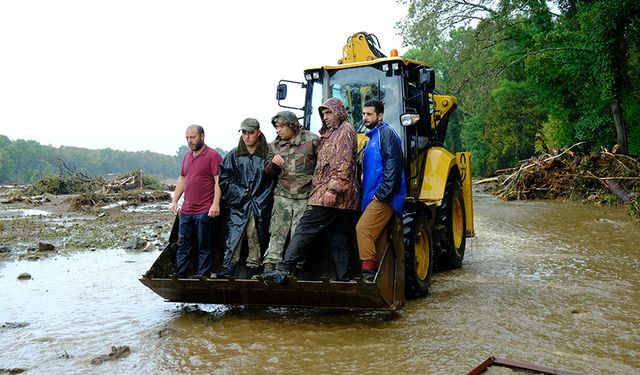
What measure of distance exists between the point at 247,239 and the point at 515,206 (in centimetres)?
1457

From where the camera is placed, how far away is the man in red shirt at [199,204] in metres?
5.89

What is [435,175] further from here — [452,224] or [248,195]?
[248,195]

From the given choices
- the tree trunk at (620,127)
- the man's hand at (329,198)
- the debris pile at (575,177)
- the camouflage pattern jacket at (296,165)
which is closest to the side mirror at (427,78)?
the camouflage pattern jacket at (296,165)

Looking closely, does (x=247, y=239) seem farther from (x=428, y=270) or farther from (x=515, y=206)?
(x=515, y=206)

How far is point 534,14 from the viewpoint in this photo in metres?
22.5

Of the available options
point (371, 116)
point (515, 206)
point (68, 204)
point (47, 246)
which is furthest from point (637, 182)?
point (68, 204)

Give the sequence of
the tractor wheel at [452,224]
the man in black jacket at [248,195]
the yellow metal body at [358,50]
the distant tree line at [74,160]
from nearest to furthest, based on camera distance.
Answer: the man in black jacket at [248,195] → the tractor wheel at [452,224] → the yellow metal body at [358,50] → the distant tree line at [74,160]

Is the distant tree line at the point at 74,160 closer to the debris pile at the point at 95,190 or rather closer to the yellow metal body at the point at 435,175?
the debris pile at the point at 95,190

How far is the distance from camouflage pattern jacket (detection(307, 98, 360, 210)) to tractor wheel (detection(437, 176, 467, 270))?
2.69 metres

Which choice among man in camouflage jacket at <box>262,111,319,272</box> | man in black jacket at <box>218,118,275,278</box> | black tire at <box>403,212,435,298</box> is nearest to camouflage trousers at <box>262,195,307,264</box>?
man in camouflage jacket at <box>262,111,319,272</box>

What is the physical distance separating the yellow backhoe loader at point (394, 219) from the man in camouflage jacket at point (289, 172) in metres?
0.45

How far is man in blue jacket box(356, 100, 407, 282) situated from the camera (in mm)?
5250

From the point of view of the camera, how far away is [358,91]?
7125 millimetres

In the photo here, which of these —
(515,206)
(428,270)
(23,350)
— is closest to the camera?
(23,350)
